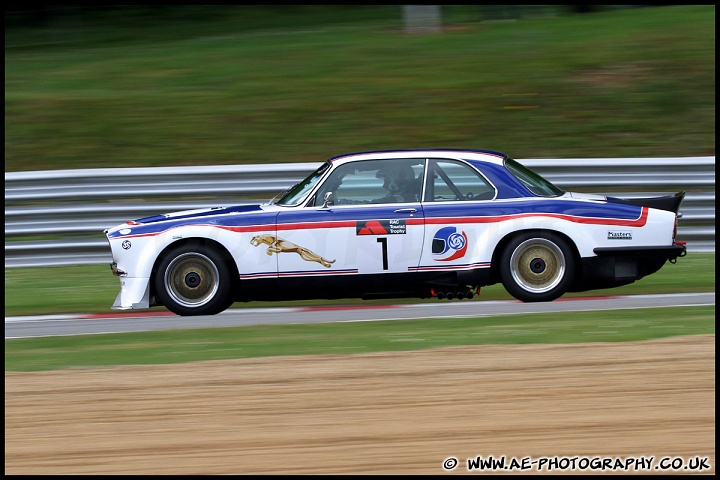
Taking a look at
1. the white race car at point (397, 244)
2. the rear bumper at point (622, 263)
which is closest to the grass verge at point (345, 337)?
the rear bumper at point (622, 263)

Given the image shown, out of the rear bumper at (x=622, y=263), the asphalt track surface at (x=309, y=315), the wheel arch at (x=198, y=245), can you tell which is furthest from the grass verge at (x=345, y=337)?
the wheel arch at (x=198, y=245)

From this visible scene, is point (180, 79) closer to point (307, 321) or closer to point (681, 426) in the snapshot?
point (307, 321)

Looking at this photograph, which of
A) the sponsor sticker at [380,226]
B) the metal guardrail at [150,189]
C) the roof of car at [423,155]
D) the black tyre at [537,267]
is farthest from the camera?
the metal guardrail at [150,189]

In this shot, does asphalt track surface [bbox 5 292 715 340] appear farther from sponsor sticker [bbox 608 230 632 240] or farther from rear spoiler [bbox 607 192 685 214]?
rear spoiler [bbox 607 192 685 214]

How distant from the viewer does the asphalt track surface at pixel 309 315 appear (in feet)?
→ 25.3

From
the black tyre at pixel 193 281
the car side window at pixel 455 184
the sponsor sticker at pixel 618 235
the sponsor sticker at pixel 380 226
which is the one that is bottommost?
the black tyre at pixel 193 281

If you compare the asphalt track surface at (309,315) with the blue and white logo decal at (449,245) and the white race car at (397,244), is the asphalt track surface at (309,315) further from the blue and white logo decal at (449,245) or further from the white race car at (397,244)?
the blue and white logo decal at (449,245)

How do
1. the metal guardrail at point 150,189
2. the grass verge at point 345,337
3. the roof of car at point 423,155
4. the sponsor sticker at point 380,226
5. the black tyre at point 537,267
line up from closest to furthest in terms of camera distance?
the grass verge at point 345,337 → the sponsor sticker at point 380,226 → the black tyre at point 537,267 → the roof of car at point 423,155 → the metal guardrail at point 150,189

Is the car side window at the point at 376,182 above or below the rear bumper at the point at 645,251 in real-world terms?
above

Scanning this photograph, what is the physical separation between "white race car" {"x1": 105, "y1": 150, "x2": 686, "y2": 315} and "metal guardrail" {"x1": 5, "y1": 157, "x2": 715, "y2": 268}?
2.78 meters

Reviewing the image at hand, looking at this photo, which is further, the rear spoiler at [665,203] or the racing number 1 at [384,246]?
the rear spoiler at [665,203]

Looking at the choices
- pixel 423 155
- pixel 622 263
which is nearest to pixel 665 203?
pixel 622 263

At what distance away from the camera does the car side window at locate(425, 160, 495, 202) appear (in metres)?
8.02

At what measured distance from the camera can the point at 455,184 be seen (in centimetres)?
804
